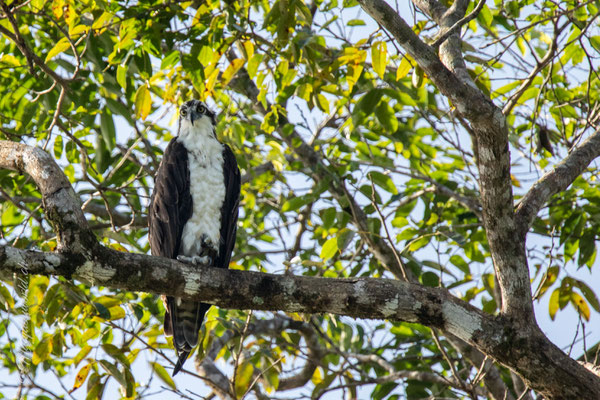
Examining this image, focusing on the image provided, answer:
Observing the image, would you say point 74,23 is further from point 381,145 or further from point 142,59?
point 381,145

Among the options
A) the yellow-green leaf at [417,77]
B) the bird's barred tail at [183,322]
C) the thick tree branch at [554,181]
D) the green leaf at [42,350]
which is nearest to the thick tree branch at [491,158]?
the thick tree branch at [554,181]

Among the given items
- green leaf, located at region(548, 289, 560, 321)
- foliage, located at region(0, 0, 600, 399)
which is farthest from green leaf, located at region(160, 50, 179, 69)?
green leaf, located at region(548, 289, 560, 321)

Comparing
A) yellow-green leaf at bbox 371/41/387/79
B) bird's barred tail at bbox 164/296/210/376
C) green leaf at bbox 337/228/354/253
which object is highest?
yellow-green leaf at bbox 371/41/387/79

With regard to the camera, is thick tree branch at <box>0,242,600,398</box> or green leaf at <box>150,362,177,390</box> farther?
green leaf at <box>150,362,177,390</box>

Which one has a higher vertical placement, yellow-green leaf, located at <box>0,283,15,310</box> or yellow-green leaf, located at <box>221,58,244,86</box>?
yellow-green leaf, located at <box>221,58,244,86</box>

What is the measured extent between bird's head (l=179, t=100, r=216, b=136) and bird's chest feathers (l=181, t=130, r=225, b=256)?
354 millimetres

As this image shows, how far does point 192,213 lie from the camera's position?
453 cm

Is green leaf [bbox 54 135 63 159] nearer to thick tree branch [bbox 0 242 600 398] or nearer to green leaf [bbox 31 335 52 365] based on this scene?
green leaf [bbox 31 335 52 365]

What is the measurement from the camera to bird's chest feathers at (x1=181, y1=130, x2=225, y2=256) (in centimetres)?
452

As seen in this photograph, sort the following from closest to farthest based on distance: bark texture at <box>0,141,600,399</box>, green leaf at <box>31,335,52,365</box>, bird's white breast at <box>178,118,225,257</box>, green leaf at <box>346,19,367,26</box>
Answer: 1. bark texture at <box>0,141,600,399</box>
2. green leaf at <box>31,335,52,365</box>
3. bird's white breast at <box>178,118,225,257</box>
4. green leaf at <box>346,19,367,26</box>

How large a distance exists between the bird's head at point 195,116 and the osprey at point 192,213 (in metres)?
0.14

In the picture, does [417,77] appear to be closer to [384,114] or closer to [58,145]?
[384,114]

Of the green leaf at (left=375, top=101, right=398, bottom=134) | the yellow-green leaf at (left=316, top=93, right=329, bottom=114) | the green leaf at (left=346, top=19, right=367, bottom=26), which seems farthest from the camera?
the green leaf at (left=346, top=19, right=367, bottom=26)

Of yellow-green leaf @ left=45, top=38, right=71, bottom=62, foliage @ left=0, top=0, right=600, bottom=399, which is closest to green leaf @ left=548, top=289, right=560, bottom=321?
foliage @ left=0, top=0, right=600, bottom=399
